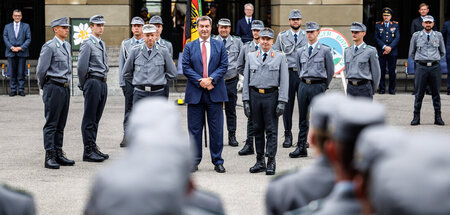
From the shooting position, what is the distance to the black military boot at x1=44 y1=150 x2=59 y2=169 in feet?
33.2

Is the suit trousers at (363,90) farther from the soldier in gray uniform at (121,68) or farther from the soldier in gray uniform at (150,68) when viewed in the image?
the soldier in gray uniform at (121,68)

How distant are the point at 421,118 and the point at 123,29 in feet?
30.6

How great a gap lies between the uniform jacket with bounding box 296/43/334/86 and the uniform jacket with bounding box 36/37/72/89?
3.45m

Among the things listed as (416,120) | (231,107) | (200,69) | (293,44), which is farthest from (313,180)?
(416,120)

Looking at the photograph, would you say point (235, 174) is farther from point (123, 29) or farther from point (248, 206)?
point (123, 29)

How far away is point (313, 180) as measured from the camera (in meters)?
3.23

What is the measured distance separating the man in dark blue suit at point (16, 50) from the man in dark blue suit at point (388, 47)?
9.50 metres

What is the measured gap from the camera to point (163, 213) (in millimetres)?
2100

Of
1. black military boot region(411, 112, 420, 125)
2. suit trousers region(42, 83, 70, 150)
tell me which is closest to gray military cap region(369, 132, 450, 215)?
suit trousers region(42, 83, 70, 150)

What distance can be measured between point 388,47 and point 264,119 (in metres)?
11.2

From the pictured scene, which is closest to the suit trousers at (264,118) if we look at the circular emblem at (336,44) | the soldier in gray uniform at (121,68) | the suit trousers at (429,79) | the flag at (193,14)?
the soldier in gray uniform at (121,68)

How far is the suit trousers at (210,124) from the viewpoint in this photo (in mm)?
10000

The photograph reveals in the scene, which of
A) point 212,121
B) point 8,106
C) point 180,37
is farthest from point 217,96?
point 180,37

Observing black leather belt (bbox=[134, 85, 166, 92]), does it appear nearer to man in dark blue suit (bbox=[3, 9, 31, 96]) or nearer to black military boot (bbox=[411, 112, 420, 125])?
black military boot (bbox=[411, 112, 420, 125])
